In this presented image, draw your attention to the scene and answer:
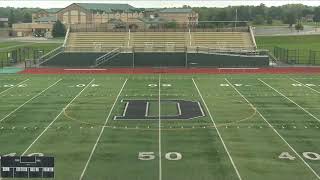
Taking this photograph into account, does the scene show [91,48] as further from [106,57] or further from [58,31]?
[58,31]

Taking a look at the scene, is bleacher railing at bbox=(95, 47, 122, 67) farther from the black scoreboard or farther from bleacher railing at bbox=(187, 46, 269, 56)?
the black scoreboard

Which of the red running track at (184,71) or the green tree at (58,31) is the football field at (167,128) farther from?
the green tree at (58,31)

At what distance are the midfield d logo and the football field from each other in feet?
0.13

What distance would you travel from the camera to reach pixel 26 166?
9.04 metres

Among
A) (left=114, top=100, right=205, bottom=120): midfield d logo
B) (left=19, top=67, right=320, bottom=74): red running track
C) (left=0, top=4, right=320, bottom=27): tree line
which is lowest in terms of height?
(left=114, top=100, right=205, bottom=120): midfield d logo

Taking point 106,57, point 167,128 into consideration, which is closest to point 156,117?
point 167,128

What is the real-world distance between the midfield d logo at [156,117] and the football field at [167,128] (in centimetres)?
4

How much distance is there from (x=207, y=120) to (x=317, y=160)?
569 cm

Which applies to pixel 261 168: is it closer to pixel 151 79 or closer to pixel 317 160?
pixel 317 160

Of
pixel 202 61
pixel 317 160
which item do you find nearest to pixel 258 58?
pixel 202 61

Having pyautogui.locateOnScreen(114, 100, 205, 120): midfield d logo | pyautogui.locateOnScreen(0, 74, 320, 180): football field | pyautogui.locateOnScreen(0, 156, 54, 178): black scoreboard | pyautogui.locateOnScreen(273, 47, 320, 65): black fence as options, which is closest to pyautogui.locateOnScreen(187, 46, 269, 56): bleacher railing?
pyautogui.locateOnScreen(273, 47, 320, 65): black fence

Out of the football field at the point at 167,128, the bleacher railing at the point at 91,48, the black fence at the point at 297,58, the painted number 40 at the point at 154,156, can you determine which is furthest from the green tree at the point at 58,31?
the painted number 40 at the point at 154,156

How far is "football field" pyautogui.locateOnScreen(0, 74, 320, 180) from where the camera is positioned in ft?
43.8

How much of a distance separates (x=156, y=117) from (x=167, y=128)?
6.24 ft
